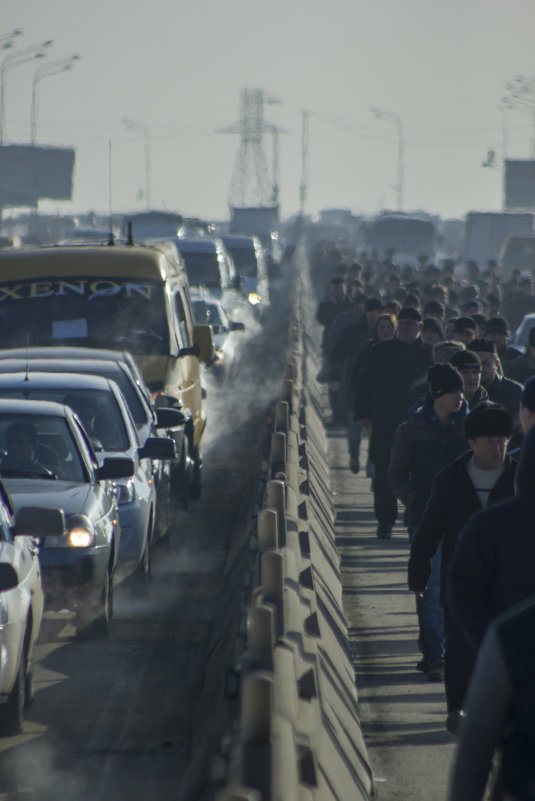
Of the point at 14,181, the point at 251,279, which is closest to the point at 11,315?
the point at 251,279

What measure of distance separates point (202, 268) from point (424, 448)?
22.5 meters

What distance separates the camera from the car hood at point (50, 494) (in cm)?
→ 884

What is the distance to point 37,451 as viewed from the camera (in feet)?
31.6

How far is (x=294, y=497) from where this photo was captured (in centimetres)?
920

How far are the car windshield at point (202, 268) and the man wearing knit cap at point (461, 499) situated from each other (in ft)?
78.5

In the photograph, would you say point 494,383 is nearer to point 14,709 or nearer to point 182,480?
point 182,480

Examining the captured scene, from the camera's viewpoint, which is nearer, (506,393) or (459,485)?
(459,485)

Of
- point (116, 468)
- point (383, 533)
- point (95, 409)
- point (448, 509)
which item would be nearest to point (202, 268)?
point (383, 533)

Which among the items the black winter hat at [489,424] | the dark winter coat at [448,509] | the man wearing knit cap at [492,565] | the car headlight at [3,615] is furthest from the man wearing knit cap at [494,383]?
the man wearing knit cap at [492,565]

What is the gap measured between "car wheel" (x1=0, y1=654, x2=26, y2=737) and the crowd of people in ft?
6.17

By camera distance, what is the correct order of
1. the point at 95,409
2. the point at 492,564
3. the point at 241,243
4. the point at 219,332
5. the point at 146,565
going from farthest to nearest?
1. the point at 241,243
2. the point at 219,332
3. the point at 95,409
4. the point at 146,565
5. the point at 492,564

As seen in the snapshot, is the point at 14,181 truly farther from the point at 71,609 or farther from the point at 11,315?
the point at 71,609

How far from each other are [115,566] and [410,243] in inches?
2201

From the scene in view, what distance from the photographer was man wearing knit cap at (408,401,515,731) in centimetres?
638
